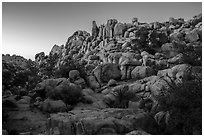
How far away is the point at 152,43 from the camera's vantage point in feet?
151

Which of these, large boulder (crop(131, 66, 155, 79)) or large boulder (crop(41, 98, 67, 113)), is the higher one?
large boulder (crop(131, 66, 155, 79))

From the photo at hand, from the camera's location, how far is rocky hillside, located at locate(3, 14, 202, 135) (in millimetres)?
13266

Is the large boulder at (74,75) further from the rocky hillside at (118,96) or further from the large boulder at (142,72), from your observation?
the large boulder at (142,72)

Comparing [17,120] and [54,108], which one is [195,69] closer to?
[54,108]

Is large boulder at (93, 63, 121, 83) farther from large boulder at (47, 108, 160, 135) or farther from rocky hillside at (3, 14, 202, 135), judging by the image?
large boulder at (47, 108, 160, 135)

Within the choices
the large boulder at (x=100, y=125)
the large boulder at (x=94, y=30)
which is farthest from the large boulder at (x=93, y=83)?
the large boulder at (x=94, y=30)

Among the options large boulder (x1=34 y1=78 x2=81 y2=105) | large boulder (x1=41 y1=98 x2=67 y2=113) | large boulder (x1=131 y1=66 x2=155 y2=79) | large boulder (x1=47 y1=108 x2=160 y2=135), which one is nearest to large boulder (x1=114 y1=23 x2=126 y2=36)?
large boulder (x1=131 y1=66 x2=155 y2=79)

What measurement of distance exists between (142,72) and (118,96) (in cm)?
979

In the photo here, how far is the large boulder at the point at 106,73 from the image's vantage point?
3341 cm

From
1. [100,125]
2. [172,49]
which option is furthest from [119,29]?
[100,125]

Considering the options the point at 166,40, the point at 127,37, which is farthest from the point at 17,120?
the point at 127,37

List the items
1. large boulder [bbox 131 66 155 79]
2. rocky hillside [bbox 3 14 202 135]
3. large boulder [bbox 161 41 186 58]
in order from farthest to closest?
large boulder [bbox 161 41 186 58] < large boulder [bbox 131 66 155 79] < rocky hillside [bbox 3 14 202 135]

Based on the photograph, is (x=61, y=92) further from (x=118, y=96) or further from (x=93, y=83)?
(x=93, y=83)

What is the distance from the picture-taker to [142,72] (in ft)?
107
